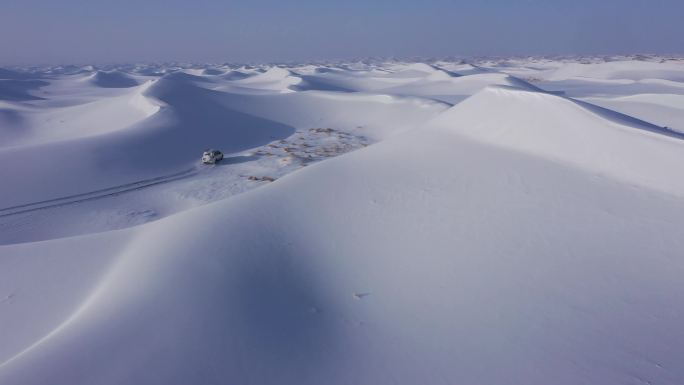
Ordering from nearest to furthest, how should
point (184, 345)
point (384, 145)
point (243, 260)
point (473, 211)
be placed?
point (184, 345), point (243, 260), point (473, 211), point (384, 145)

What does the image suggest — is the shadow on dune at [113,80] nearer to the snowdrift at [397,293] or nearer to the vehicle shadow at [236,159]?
the vehicle shadow at [236,159]

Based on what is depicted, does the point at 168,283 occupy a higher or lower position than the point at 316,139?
higher

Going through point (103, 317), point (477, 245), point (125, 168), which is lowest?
point (125, 168)

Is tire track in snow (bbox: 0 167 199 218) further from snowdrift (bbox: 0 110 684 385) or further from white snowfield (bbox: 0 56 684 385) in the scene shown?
snowdrift (bbox: 0 110 684 385)

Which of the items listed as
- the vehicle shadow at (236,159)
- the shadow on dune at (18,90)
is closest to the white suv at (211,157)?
the vehicle shadow at (236,159)

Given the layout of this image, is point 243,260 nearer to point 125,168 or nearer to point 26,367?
point 26,367

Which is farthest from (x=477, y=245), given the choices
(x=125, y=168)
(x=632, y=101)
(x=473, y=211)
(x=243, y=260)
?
(x=632, y=101)

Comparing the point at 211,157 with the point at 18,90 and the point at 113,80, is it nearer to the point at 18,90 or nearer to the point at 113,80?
the point at 18,90

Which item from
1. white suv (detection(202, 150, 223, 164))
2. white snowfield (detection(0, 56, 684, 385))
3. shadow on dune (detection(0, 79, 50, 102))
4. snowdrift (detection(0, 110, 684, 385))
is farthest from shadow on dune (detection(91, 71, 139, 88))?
snowdrift (detection(0, 110, 684, 385))

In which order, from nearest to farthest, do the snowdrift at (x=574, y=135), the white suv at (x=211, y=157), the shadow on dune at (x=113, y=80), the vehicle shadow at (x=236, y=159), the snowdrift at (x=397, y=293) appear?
1. the snowdrift at (x=397, y=293)
2. the snowdrift at (x=574, y=135)
3. the white suv at (x=211, y=157)
4. the vehicle shadow at (x=236, y=159)
5. the shadow on dune at (x=113, y=80)
